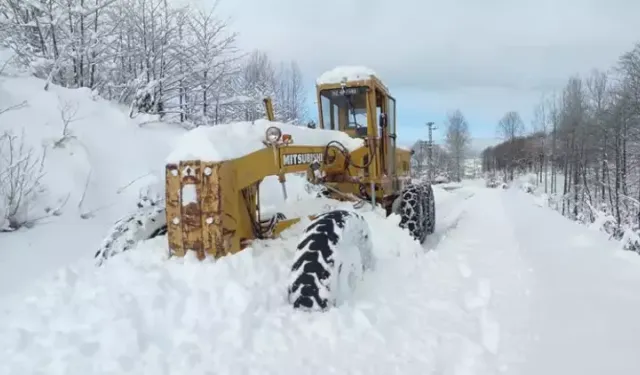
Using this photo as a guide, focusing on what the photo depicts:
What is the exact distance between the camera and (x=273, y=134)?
4910 millimetres

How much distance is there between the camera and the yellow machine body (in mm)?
4168

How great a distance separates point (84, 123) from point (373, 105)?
5.56 meters

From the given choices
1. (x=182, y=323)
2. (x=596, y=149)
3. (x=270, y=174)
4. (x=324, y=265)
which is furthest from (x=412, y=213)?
(x=596, y=149)

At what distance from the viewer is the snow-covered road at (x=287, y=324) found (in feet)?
10.3

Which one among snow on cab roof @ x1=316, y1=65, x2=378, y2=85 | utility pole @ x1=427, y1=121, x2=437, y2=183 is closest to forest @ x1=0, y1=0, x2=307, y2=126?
snow on cab roof @ x1=316, y1=65, x2=378, y2=85

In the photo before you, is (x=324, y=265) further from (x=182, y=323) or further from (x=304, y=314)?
(x=182, y=323)

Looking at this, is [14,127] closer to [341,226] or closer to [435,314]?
[341,226]

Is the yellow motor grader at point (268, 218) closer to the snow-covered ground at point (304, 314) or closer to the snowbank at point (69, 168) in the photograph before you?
the snow-covered ground at point (304, 314)

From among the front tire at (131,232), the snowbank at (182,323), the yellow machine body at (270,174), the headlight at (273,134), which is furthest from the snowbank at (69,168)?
the headlight at (273,134)

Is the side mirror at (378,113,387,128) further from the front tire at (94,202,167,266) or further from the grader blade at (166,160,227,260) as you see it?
the grader blade at (166,160,227,260)

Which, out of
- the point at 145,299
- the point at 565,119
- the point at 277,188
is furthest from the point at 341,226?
the point at 565,119

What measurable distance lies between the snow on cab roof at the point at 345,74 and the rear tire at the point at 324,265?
3.41 m

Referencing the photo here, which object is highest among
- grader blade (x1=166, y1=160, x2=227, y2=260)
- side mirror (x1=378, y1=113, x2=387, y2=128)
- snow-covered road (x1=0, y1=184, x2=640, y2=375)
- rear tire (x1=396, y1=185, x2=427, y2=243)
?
side mirror (x1=378, y1=113, x2=387, y2=128)

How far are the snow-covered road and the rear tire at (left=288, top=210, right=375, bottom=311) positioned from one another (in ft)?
0.45
